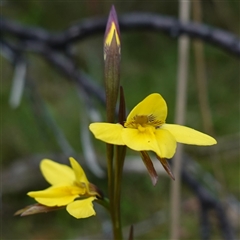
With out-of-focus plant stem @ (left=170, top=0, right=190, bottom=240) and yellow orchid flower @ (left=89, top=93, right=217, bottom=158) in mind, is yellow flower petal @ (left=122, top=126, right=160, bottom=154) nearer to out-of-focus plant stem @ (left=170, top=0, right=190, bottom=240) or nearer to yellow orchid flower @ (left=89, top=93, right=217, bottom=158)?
yellow orchid flower @ (left=89, top=93, right=217, bottom=158)

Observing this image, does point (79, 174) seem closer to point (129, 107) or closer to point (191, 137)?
point (191, 137)

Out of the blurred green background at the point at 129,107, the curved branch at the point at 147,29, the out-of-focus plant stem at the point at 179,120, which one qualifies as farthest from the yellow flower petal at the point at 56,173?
the blurred green background at the point at 129,107

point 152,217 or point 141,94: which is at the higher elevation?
point 141,94

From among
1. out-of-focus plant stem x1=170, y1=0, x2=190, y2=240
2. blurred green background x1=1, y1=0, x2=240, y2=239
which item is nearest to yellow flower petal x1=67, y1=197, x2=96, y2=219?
out-of-focus plant stem x1=170, y1=0, x2=190, y2=240

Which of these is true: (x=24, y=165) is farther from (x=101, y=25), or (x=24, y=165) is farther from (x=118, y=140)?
(x=118, y=140)

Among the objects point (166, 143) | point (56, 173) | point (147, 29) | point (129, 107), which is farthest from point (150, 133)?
point (129, 107)

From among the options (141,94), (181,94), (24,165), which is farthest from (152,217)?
(181,94)

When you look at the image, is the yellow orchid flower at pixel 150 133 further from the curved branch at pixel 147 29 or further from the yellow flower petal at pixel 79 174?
the curved branch at pixel 147 29
